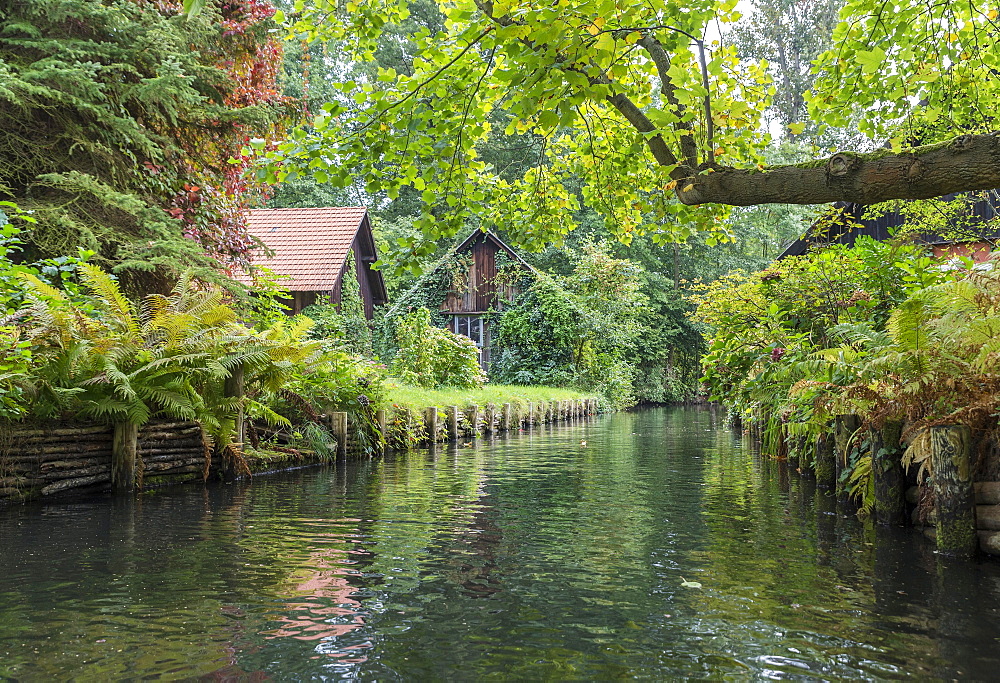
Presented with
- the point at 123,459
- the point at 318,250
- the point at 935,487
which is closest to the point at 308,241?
the point at 318,250

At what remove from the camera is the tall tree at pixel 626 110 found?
16.2 feet

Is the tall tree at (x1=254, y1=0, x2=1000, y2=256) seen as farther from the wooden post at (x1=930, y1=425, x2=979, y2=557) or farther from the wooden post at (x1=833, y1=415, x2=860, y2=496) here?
the wooden post at (x1=833, y1=415, x2=860, y2=496)

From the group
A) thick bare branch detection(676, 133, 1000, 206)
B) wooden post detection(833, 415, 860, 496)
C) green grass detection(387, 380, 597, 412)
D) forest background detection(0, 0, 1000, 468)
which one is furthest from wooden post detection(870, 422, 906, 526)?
green grass detection(387, 380, 597, 412)

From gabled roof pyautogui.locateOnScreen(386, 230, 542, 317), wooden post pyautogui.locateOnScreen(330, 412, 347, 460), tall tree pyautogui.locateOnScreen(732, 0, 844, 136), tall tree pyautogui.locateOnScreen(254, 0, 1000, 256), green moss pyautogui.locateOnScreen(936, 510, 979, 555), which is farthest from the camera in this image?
tall tree pyautogui.locateOnScreen(732, 0, 844, 136)

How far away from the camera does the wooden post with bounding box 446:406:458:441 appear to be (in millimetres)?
16281

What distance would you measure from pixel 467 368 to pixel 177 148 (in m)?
11.6

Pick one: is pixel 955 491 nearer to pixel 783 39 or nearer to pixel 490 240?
pixel 490 240

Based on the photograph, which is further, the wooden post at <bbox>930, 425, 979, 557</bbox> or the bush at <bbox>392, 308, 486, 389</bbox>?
the bush at <bbox>392, 308, 486, 389</bbox>

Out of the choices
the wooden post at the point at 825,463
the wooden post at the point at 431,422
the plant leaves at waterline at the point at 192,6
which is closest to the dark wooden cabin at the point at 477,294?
the wooden post at the point at 431,422

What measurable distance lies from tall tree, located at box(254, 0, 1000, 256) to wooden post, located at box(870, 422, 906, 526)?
7.56 feet

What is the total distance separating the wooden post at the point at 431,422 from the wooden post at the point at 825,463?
25.0 ft

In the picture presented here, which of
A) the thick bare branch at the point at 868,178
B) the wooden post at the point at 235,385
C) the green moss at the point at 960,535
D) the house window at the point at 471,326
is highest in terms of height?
the house window at the point at 471,326

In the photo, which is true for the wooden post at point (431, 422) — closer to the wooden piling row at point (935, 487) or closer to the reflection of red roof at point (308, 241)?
the wooden piling row at point (935, 487)

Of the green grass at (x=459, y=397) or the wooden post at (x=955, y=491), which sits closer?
the wooden post at (x=955, y=491)
